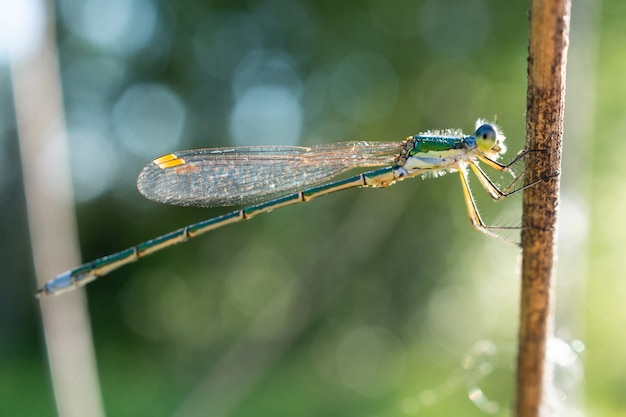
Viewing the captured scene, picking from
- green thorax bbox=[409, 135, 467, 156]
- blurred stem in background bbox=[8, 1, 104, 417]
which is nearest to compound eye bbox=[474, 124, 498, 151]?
green thorax bbox=[409, 135, 467, 156]

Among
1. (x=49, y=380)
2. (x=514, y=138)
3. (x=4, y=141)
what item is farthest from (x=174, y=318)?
(x=514, y=138)

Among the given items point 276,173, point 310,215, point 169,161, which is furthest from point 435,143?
point 310,215

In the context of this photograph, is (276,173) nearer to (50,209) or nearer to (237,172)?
(237,172)

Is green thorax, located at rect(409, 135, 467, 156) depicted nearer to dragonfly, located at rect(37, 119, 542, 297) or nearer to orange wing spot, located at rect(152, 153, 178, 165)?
dragonfly, located at rect(37, 119, 542, 297)

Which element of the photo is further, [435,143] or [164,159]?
[164,159]

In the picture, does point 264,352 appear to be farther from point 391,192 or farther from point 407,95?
point 407,95

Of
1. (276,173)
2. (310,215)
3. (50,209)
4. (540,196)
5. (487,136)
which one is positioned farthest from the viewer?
(310,215)

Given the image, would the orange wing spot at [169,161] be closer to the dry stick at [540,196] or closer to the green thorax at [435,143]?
the green thorax at [435,143]
